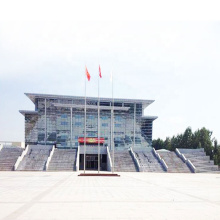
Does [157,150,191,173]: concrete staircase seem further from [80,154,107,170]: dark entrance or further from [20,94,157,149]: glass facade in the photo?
[20,94,157,149]: glass facade

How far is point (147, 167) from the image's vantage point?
42562mm

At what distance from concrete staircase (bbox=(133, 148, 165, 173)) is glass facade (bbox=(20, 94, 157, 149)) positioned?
51.2 feet

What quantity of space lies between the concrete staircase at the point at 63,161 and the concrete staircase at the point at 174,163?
50.3 ft

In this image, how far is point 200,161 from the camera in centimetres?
4616

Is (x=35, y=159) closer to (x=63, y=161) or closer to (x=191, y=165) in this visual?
(x=63, y=161)

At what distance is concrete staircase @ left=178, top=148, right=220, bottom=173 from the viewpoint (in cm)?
4346

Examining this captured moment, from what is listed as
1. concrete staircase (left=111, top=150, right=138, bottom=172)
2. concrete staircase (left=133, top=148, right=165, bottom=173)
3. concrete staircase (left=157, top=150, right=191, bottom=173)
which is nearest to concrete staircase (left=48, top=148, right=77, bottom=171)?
concrete staircase (left=111, top=150, right=138, bottom=172)

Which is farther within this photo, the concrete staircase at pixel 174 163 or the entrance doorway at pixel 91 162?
the entrance doorway at pixel 91 162

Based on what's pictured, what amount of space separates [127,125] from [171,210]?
187ft

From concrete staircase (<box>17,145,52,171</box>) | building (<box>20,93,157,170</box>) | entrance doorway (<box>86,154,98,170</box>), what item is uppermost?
building (<box>20,93,157,170</box>)

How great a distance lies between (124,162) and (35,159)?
14528 mm

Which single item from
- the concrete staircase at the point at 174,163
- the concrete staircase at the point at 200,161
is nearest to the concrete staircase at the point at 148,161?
the concrete staircase at the point at 174,163

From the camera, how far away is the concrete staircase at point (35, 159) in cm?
4038

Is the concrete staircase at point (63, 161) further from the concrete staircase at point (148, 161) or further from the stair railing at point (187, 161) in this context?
the stair railing at point (187, 161)
